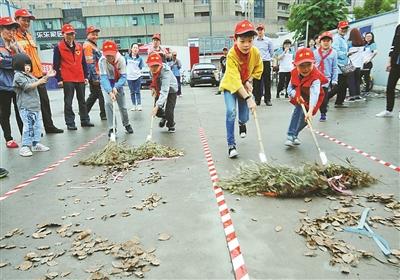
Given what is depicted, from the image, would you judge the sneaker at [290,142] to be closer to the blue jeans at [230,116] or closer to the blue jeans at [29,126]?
the blue jeans at [230,116]

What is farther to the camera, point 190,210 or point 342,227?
point 190,210

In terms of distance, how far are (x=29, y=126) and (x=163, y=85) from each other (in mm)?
2397

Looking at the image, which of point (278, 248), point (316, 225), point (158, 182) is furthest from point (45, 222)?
point (316, 225)

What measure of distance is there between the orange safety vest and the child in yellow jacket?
12.4ft

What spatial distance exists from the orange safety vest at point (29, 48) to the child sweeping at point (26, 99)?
769mm

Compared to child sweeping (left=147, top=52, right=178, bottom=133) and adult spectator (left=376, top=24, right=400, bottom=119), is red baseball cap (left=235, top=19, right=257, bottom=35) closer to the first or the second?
child sweeping (left=147, top=52, right=178, bottom=133)

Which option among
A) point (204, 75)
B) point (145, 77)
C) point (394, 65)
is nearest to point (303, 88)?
point (394, 65)

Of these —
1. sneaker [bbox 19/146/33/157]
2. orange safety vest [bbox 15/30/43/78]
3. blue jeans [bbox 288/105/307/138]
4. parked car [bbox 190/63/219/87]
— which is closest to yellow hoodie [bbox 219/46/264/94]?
blue jeans [bbox 288/105/307/138]

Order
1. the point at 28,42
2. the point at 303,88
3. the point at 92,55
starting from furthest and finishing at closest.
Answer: the point at 92,55
the point at 28,42
the point at 303,88

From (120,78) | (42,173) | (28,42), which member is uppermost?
(28,42)

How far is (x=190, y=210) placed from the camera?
3277 mm

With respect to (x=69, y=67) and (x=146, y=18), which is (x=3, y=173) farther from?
(x=146, y=18)

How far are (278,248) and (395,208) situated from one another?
1304mm

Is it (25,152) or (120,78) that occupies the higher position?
(120,78)
